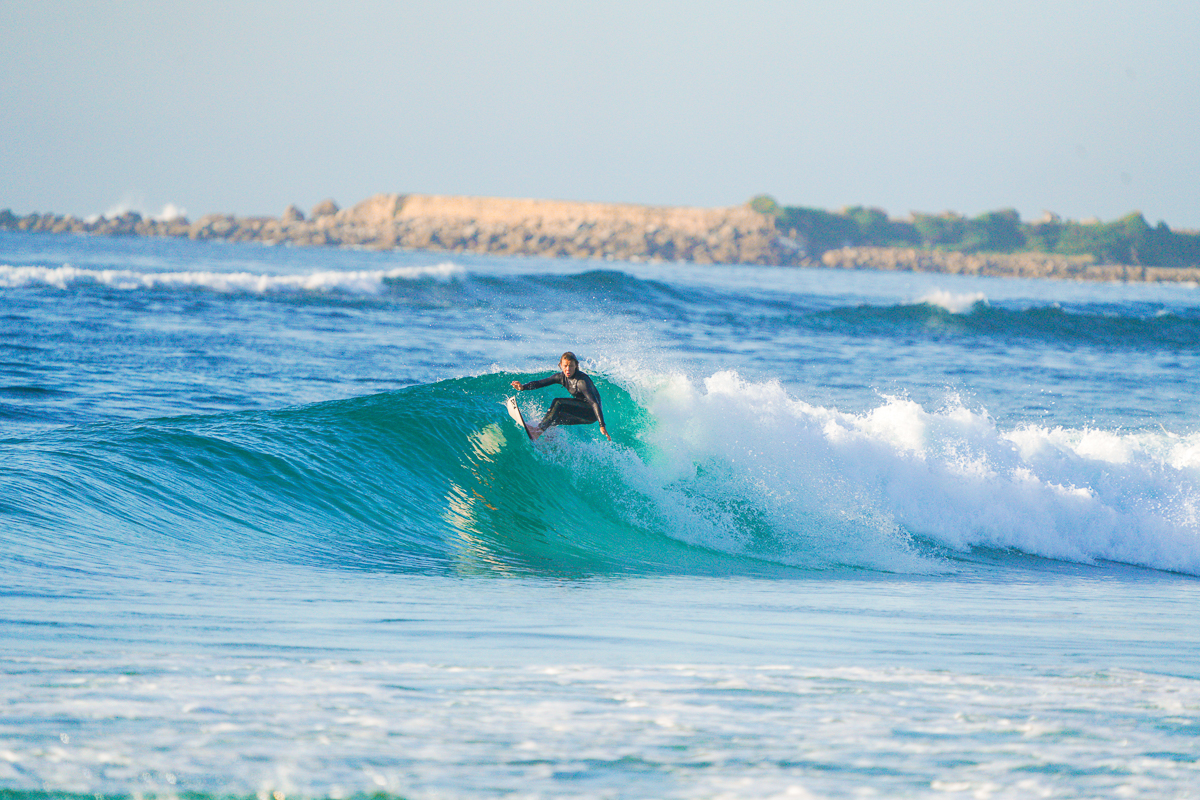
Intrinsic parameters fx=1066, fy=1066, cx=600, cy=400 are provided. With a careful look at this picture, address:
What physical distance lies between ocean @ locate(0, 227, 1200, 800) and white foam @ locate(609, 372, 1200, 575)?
39 mm

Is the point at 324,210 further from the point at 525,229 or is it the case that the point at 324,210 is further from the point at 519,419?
the point at 519,419

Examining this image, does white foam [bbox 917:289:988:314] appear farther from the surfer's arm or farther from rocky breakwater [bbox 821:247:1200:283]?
rocky breakwater [bbox 821:247:1200:283]

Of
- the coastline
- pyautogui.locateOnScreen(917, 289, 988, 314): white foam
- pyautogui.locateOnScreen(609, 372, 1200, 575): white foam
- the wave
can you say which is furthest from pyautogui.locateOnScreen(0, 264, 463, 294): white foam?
the coastline

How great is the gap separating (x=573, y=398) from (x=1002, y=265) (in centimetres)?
9990

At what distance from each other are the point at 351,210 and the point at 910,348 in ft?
372

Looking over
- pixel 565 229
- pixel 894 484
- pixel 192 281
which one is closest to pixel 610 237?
pixel 565 229

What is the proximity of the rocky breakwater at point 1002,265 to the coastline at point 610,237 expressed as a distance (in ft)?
0.31

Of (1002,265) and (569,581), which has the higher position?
(1002,265)

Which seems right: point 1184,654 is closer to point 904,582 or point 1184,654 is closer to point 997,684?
point 997,684

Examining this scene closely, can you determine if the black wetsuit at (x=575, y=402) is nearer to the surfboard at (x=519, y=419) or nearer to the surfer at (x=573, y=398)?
the surfer at (x=573, y=398)

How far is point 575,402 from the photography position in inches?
394

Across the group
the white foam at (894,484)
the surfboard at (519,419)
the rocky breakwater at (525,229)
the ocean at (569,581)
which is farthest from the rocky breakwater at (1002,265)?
the surfboard at (519,419)

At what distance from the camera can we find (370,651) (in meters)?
4.93

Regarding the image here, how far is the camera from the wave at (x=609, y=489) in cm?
806
